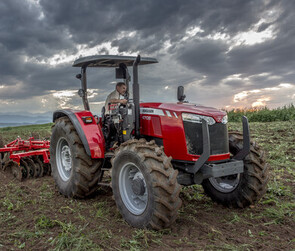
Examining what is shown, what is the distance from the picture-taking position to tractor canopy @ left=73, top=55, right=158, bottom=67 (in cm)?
514

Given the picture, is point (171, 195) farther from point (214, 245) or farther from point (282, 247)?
point (282, 247)

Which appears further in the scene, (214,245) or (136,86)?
(136,86)

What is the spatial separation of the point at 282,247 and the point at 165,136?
77.0 inches

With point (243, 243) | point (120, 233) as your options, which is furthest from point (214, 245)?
point (120, 233)

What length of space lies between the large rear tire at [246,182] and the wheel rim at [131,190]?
1.48 m

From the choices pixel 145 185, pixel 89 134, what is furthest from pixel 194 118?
pixel 89 134

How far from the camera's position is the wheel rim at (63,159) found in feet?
19.0

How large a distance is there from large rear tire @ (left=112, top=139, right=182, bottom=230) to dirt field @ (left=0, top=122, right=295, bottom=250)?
180mm

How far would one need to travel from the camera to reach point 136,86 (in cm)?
454

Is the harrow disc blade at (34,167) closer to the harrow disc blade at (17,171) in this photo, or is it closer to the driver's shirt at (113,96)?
the harrow disc blade at (17,171)

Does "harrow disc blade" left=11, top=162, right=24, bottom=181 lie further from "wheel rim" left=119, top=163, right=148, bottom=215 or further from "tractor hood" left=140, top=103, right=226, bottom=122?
"tractor hood" left=140, top=103, right=226, bottom=122

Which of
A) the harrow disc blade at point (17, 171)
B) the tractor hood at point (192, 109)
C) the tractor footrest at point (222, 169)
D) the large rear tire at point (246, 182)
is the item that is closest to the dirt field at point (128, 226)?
the large rear tire at point (246, 182)

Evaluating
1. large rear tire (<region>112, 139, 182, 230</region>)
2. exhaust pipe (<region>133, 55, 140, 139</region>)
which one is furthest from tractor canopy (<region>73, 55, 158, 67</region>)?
large rear tire (<region>112, 139, 182, 230</region>)

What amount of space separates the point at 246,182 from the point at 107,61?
3045mm
